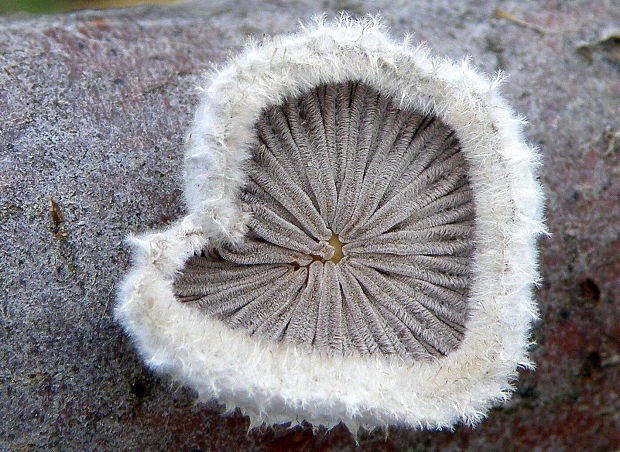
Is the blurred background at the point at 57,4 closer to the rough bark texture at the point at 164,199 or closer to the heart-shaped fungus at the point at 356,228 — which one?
the rough bark texture at the point at 164,199

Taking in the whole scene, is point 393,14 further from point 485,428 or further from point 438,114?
point 485,428

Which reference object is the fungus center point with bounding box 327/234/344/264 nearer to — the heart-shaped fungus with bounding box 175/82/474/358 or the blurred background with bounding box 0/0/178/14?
the heart-shaped fungus with bounding box 175/82/474/358

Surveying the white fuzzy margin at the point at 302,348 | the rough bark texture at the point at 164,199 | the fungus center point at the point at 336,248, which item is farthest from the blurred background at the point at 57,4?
the fungus center point at the point at 336,248

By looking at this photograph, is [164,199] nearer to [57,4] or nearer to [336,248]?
[336,248]

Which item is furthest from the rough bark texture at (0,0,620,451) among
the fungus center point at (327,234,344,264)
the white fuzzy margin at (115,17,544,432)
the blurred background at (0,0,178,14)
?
the blurred background at (0,0,178,14)

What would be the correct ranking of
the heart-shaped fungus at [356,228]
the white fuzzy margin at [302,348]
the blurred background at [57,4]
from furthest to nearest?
the blurred background at [57,4] < the heart-shaped fungus at [356,228] < the white fuzzy margin at [302,348]

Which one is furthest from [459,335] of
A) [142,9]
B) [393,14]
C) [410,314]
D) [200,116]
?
[142,9]

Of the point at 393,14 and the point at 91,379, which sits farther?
the point at 393,14
